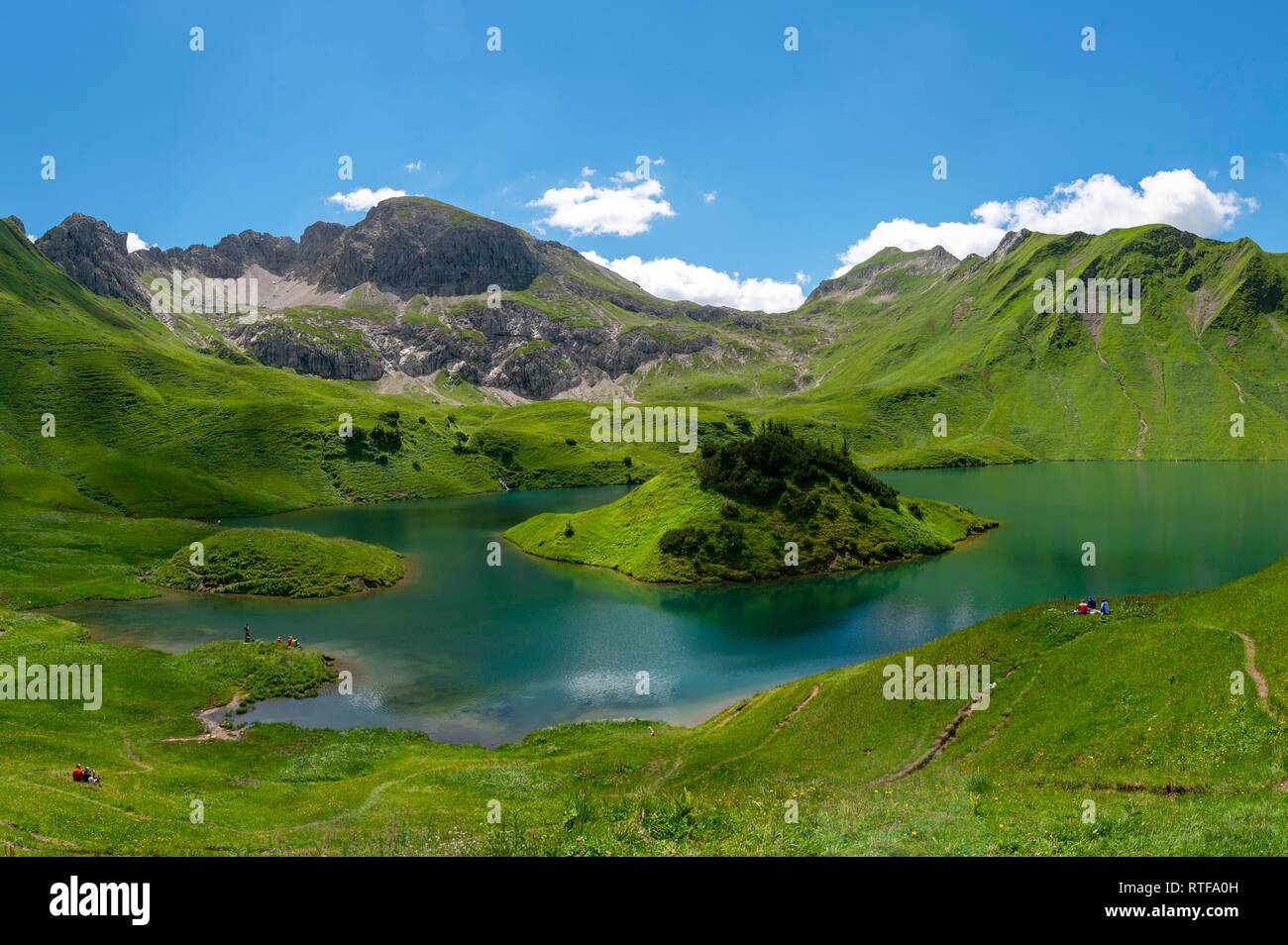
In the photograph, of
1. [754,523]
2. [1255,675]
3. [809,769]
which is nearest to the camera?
[1255,675]

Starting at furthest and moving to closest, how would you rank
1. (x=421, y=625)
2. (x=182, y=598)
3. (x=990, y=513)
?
(x=990, y=513)
(x=182, y=598)
(x=421, y=625)

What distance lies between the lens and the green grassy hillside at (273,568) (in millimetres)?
95438

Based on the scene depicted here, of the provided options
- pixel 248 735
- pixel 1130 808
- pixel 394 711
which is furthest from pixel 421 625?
pixel 1130 808

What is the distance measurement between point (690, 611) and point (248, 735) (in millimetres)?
49359

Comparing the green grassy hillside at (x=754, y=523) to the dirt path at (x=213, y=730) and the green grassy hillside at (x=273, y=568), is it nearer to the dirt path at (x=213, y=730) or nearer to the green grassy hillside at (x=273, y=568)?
the green grassy hillside at (x=273, y=568)

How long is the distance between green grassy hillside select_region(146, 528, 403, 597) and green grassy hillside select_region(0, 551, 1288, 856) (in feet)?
129

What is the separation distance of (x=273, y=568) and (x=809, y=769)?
291 ft

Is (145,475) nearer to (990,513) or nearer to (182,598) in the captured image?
(182,598)

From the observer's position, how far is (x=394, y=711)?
184 ft

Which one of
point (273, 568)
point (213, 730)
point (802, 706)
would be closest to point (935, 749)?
point (802, 706)

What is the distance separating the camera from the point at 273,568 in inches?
3885

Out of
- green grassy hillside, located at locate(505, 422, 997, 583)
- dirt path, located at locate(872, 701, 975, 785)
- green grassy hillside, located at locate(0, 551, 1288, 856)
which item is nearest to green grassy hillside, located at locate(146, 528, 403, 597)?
green grassy hillside, located at locate(505, 422, 997, 583)

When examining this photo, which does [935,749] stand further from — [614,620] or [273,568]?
[273,568]

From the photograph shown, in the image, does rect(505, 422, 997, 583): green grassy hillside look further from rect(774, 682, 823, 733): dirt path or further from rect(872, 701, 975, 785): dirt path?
rect(872, 701, 975, 785): dirt path
